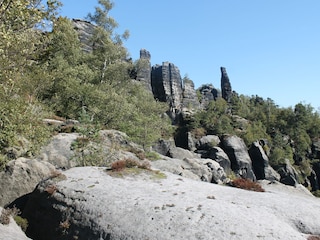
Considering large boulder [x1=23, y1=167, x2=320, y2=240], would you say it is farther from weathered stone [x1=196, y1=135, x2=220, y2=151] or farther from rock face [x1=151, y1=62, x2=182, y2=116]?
rock face [x1=151, y1=62, x2=182, y2=116]

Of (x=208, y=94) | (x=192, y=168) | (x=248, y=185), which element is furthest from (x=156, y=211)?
(x=208, y=94)

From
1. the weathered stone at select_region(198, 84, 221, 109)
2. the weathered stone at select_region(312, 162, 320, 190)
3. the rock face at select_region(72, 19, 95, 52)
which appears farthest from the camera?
the weathered stone at select_region(198, 84, 221, 109)

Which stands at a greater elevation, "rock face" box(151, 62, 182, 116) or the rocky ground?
"rock face" box(151, 62, 182, 116)

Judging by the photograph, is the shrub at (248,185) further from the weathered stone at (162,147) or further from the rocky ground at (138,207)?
the weathered stone at (162,147)

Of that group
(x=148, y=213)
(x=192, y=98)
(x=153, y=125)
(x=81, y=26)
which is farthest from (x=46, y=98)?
(x=192, y=98)

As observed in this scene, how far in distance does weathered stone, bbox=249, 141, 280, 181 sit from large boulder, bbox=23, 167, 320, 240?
237 feet

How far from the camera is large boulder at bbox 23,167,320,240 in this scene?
44.7 ft

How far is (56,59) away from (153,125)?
2196 cm

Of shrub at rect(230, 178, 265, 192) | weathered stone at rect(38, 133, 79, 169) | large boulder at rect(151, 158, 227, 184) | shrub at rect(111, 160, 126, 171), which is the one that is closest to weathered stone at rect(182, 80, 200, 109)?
large boulder at rect(151, 158, 227, 184)

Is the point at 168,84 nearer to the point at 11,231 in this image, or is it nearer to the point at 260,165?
the point at 260,165

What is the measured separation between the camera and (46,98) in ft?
168

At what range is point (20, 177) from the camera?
20.4m

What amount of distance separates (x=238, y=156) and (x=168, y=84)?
53.1 metres

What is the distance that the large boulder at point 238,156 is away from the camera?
8306 cm
